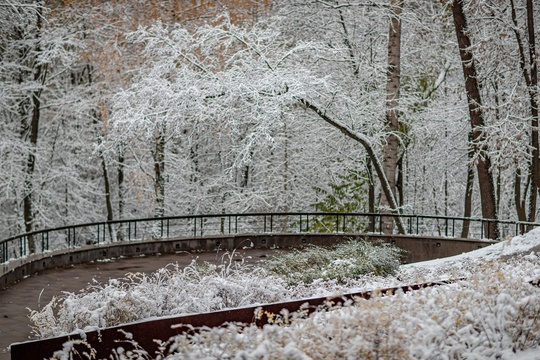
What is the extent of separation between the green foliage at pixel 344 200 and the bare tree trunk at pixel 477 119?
206 inches

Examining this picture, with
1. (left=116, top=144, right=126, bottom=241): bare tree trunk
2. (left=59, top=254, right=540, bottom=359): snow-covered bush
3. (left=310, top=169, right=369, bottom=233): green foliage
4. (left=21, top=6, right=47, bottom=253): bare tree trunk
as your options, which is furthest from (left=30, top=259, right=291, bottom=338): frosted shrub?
(left=116, top=144, right=126, bottom=241): bare tree trunk

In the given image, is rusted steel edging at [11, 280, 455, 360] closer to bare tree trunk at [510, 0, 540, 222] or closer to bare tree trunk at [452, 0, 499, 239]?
bare tree trunk at [452, 0, 499, 239]

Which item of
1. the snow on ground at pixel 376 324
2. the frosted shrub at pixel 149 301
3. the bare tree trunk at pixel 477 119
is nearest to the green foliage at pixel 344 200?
the bare tree trunk at pixel 477 119

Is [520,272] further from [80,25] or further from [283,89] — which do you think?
[80,25]

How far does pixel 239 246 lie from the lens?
18.4 meters

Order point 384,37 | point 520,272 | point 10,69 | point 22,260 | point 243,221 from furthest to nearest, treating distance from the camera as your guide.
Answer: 1. point 243,221
2. point 10,69
3. point 384,37
4. point 22,260
5. point 520,272

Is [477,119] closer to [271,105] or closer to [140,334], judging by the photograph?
[271,105]

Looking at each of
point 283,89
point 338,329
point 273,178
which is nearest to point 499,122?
point 283,89

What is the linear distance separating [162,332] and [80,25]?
17.8m

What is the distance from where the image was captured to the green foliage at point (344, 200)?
23375 millimetres

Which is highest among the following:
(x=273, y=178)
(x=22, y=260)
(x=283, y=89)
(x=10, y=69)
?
(x=10, y=69)

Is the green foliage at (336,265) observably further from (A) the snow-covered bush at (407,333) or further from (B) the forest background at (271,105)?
(B) the forest background at (271,105)

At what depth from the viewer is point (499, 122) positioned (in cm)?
1736

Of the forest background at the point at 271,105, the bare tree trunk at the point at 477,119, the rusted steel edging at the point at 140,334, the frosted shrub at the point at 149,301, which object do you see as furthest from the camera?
the forest background at the point at 271,105
